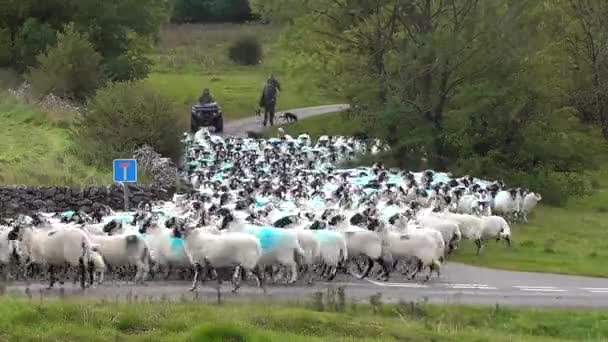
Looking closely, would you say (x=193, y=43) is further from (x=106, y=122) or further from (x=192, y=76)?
(x=106, y=122)

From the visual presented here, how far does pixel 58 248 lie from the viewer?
774 inches

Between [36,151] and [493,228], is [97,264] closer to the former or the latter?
[493,228]

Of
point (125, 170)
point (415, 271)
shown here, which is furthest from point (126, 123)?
point (415, 271)

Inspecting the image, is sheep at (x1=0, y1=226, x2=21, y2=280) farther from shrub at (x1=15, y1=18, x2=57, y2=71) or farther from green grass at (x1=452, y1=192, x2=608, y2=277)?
shrub at (x1=15, y1=18, x2=57, y2=71)

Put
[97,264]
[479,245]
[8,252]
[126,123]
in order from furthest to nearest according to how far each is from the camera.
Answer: [126,123]
[479,245]
[8,252]
[97,264]

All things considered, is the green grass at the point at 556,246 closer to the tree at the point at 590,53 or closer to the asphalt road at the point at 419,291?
the asphalt road at the point at 419,291

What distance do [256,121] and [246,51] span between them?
76.6ft

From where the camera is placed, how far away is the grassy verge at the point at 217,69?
67956mm

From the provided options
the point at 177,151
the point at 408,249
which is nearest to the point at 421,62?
the point at 177,151

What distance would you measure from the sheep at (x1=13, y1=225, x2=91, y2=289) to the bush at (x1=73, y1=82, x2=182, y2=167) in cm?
1336

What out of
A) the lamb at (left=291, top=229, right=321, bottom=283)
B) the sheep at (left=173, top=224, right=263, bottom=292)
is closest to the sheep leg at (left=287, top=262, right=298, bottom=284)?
the lamb at (left=291, top=229, right=321, bottom=283)

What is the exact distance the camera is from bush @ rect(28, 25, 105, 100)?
46.5m

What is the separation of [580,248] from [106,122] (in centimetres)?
1593

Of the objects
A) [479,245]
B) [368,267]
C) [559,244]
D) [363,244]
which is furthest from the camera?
[559,244]
